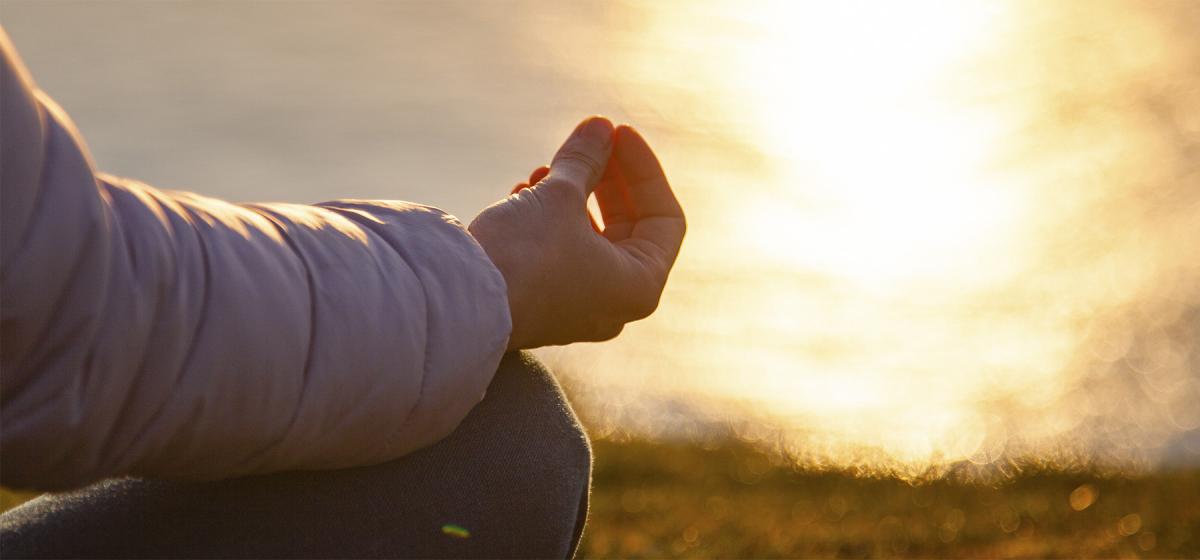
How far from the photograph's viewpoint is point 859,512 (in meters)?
4.06

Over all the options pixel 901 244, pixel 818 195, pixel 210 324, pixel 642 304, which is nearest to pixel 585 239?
pixel 642 304

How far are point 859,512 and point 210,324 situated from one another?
3.34 m

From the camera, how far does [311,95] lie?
36.0 ft

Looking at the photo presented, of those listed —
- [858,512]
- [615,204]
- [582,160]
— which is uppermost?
[582,160]

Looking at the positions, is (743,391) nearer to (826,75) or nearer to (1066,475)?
(1066,475)

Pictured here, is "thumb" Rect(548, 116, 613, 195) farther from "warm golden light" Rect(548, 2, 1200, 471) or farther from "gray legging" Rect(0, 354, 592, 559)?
"warm golden light" Rect(548, 2, 1200, 471)

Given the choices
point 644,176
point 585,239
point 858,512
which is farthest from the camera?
point 858,512

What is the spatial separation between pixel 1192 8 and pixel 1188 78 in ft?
8.10

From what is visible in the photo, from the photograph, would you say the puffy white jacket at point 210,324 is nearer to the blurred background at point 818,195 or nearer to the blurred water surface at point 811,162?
the blurred background at point 818,195

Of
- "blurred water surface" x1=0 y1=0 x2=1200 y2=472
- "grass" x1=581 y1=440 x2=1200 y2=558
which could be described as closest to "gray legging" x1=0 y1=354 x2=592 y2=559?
"grass" x1=581 y1=440 x2=1200 y2=558

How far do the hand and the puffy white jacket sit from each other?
20 cm

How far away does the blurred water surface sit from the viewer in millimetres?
7250

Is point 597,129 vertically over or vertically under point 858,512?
over

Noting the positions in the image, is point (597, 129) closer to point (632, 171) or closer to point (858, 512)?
point (632, 171)
